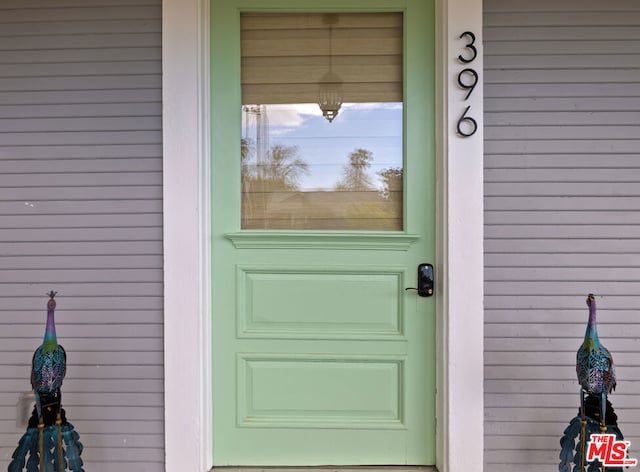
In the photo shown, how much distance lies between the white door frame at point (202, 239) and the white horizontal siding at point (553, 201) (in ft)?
0.26

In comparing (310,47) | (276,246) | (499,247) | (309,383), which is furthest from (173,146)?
(499,247)

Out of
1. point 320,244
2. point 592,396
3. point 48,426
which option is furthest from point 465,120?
point 48,426

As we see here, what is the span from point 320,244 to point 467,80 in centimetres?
90

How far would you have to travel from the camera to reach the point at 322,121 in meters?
2.05

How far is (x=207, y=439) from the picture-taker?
201 cm

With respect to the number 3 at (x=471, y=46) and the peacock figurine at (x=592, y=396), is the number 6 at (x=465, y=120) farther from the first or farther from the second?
the peacock figurine at (x=592, y=396)

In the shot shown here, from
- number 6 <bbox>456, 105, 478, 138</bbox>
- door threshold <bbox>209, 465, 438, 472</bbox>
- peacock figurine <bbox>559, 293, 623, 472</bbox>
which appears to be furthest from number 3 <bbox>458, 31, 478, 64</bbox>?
door threshold <bbox>209, 465, 438, 472</bbox>

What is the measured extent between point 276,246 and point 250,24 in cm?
97

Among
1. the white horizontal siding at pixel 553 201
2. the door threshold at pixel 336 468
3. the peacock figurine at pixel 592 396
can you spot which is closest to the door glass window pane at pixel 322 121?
the white horizontal siding at pixel 553 201

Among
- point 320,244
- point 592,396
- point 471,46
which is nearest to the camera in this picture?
point 592,396

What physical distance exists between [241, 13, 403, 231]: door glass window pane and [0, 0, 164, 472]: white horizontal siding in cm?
42

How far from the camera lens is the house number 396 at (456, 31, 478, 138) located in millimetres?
1891

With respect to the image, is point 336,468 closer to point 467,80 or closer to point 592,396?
point 592,396

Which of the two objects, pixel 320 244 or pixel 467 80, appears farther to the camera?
pixel 320 244
